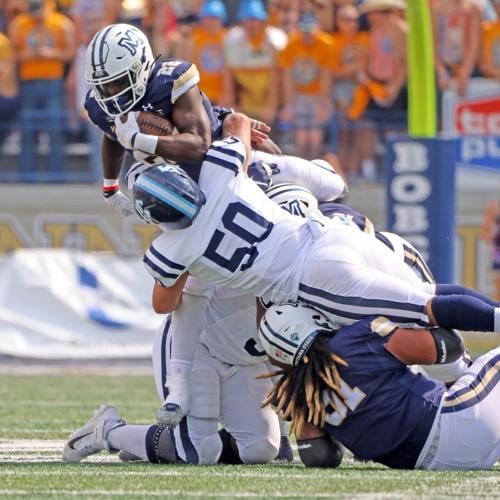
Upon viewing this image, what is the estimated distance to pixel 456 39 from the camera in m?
12.5

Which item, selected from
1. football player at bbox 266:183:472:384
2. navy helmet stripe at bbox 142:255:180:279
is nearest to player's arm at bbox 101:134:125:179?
football player at bbox 266:183:472:384

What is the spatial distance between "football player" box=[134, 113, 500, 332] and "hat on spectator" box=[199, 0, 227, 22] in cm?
770

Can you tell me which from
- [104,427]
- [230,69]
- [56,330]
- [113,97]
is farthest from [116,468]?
[230,69]

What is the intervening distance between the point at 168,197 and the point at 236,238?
305 mm

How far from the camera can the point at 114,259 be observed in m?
11.7

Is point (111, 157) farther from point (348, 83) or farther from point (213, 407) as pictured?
point (348, 83)

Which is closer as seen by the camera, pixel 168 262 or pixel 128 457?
pixel 168 262

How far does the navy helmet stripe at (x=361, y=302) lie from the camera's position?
5.11m

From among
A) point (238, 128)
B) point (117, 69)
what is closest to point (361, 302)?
point (238, 128)

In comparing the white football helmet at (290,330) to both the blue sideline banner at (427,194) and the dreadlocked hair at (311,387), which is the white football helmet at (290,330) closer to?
the dreadlocked hair at (311,387)

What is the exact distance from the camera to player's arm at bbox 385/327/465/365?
5031 mm

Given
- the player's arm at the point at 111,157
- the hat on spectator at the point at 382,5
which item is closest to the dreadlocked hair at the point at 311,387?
the player's arm at the point at 111,157

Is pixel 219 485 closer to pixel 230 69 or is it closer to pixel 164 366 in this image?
pixel 164 366

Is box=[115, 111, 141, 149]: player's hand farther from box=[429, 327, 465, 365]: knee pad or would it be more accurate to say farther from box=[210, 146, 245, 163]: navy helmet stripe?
box=[429, 327, 465, 365]: knee pad
